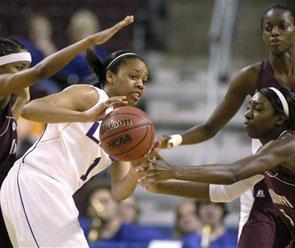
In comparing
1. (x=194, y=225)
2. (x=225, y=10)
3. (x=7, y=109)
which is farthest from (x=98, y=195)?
(x=225, y=10)

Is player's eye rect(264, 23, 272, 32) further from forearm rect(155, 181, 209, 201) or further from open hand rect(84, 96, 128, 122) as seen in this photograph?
open hand rect(84, 96, 128, 122)

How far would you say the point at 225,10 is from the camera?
9297mm

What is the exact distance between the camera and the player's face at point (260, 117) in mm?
4684

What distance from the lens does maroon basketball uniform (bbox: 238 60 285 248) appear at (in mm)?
5043

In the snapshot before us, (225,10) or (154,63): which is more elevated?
(225,10)

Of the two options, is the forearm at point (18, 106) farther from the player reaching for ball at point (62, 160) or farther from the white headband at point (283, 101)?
the white headband at point (283, 101)

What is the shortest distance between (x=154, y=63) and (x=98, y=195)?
3171 mm

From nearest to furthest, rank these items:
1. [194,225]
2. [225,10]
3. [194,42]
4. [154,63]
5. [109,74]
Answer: [109,74] → [194,225] → [225,10] → [154,63] → [194,42]

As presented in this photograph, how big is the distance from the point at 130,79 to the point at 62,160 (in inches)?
20.8

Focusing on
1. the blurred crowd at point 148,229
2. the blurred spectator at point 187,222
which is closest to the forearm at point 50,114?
the blurred crowd at point 148,229

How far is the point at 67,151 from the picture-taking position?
4.64 meters

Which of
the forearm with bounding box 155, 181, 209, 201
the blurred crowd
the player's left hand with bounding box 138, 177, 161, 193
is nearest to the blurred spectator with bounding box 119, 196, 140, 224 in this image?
the blurred crowd

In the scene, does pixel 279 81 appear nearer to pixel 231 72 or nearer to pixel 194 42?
pixel 231 72

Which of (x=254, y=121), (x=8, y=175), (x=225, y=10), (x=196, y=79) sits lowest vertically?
(x=196, y=79)
